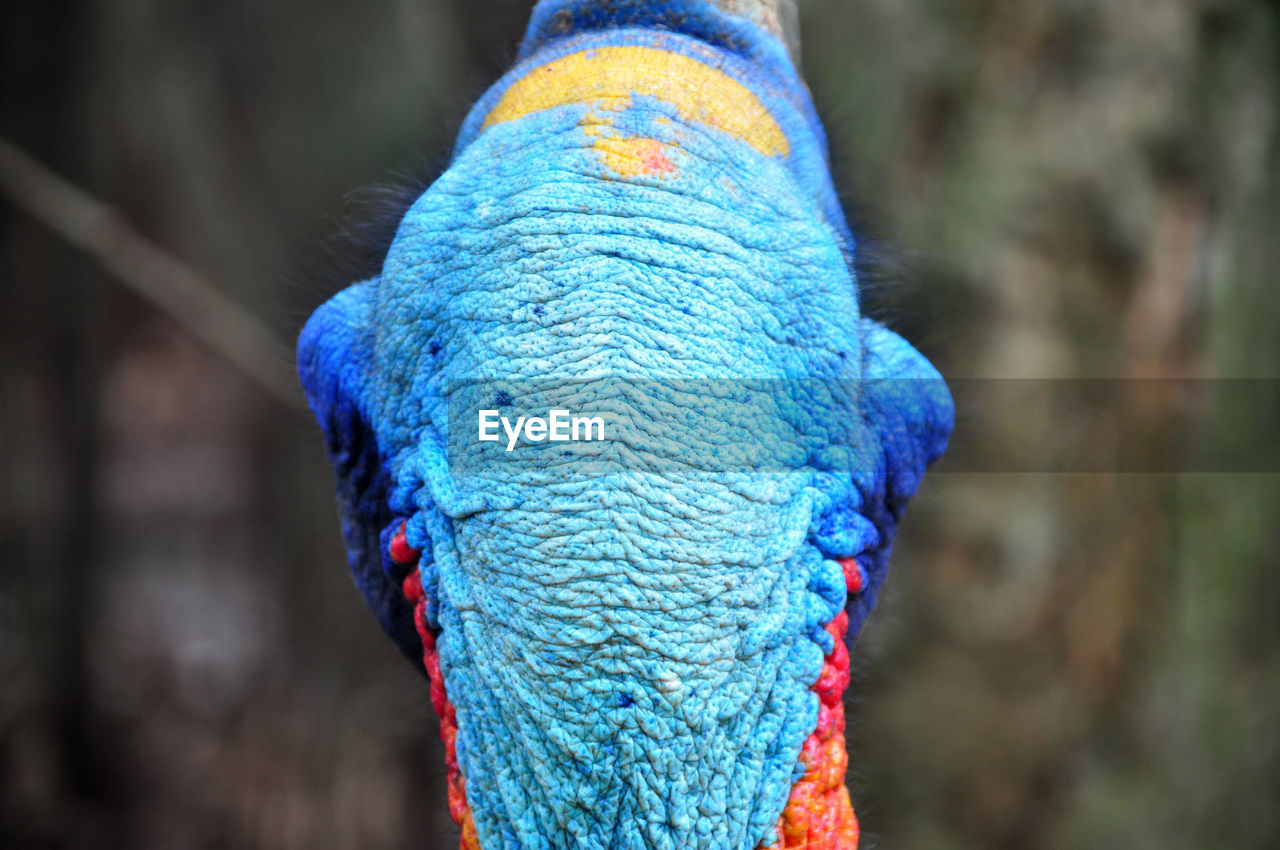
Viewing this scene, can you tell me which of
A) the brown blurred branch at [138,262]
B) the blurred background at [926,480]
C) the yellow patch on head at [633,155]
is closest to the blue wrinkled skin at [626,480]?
the yellow patch on head at [633,155]

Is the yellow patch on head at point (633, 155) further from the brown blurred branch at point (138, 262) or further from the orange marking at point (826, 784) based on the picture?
the brown blurred branch at point (138, 262)

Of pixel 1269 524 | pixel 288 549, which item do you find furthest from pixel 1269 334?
pixel 288 549

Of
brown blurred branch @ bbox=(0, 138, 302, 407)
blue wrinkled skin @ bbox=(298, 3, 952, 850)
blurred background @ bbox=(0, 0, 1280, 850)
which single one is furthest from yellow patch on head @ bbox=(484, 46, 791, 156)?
brown blurred branch @ bbox=(0, 138, 302, 407)

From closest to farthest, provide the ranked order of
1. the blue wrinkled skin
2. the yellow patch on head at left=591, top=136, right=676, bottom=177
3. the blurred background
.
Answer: the blue wrinkled skin < the yellow patch on head at left=591, top=136, right=676, bottom=177 < the blurred background

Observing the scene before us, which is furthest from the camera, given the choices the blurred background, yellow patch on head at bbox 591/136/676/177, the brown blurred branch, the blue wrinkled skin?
the brown blurred branch

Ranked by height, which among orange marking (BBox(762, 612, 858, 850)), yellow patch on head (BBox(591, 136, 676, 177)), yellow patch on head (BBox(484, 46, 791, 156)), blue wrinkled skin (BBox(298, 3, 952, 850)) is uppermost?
yellow patch on head (BBox(484, 46, 791, 156))

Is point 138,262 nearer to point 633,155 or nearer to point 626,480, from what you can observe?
point 633,155

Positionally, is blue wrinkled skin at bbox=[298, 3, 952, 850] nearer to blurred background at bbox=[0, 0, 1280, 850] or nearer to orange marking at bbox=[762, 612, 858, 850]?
orange marking at bbox=[762, 612, 858, 850]
